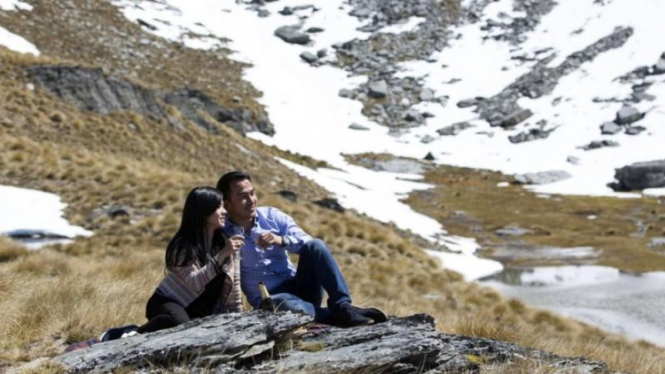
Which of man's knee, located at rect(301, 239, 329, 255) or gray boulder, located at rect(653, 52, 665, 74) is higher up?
gray boulder, located at rect(653, 52, 665, 74)

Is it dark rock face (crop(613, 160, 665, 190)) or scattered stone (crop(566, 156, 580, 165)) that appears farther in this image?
scattered stone (crop(566, 156, 580, 165))

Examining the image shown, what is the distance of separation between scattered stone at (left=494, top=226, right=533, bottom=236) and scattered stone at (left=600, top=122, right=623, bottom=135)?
91.2 ft

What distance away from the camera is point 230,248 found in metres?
5.53

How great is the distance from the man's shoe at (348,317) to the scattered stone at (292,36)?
74112 millimetres

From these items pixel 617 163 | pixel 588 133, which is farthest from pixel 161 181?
pixel 588 133

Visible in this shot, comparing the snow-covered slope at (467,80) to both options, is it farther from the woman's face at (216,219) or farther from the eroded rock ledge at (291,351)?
the eroded rock ledge at (291,351)

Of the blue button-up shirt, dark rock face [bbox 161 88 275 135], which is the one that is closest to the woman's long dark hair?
the blue button-up shirt

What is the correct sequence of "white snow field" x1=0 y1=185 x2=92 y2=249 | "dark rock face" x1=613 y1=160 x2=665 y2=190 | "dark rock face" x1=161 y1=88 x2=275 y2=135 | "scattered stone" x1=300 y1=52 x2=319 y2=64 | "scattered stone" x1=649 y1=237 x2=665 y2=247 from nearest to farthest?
"white snow field" x1=0 y1=185 x2=92 y2=249 → "scattered stone" x1=649 y1=237 x2=665 y2=247 → "dark rock face" x1=161 y1=88 x2=275 y2=135 → "dark rock face" x1=613 y1=160 x2=665 y2=190 → "scattered stone" x1=300 y1=52 x2=319 y2=64

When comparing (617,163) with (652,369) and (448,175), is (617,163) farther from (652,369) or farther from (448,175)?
(652,369)

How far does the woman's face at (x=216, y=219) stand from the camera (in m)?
5.75

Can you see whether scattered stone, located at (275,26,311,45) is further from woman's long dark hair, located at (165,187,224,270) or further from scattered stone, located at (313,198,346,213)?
woman's long dark hair, located at (165,187,224,270)

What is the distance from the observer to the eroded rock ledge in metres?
4.54

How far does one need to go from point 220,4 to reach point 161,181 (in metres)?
72.0

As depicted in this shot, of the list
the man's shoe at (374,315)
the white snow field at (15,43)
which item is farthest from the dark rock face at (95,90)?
the man's shoe at (374,315)
